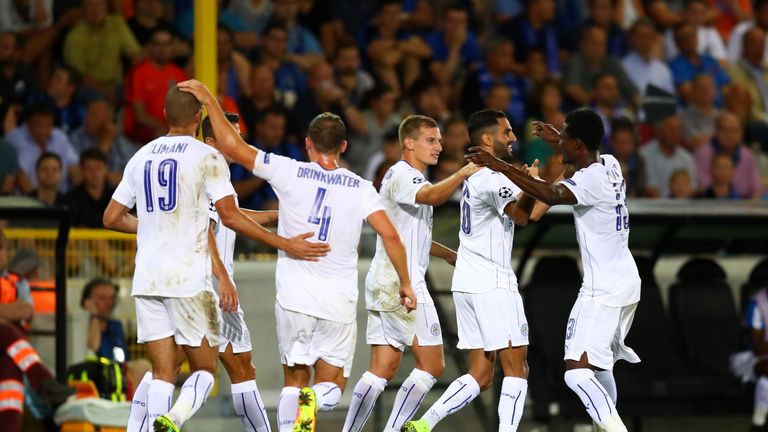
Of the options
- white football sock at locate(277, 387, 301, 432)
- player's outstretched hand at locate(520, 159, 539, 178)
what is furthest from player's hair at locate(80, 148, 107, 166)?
player's outstretched hand at locate(520, 159, 539, 178)

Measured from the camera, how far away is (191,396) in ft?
32.1

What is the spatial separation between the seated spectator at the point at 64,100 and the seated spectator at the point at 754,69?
805 cm

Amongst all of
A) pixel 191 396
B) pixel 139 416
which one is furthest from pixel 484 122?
pixel 139 416

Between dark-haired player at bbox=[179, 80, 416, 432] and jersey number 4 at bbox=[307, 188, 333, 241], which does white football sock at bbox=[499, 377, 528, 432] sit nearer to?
dark-haired player at bbox=[179, 80, 416, 432]

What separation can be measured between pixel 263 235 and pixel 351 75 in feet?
23.2

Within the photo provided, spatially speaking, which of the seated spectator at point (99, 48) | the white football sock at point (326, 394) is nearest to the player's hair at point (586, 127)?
the white football sock at point (326, 394)

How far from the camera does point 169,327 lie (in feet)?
32.3

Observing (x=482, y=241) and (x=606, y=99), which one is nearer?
(x=482, y=241)

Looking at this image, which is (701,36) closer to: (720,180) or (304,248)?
(720,180)

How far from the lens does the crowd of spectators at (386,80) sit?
604 inches

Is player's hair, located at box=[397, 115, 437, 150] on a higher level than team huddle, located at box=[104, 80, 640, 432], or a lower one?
higher

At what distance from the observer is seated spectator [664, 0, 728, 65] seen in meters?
19.4

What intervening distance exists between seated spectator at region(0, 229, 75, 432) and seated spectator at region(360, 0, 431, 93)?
5515mm

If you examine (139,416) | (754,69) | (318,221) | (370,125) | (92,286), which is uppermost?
Result: (754,69)
